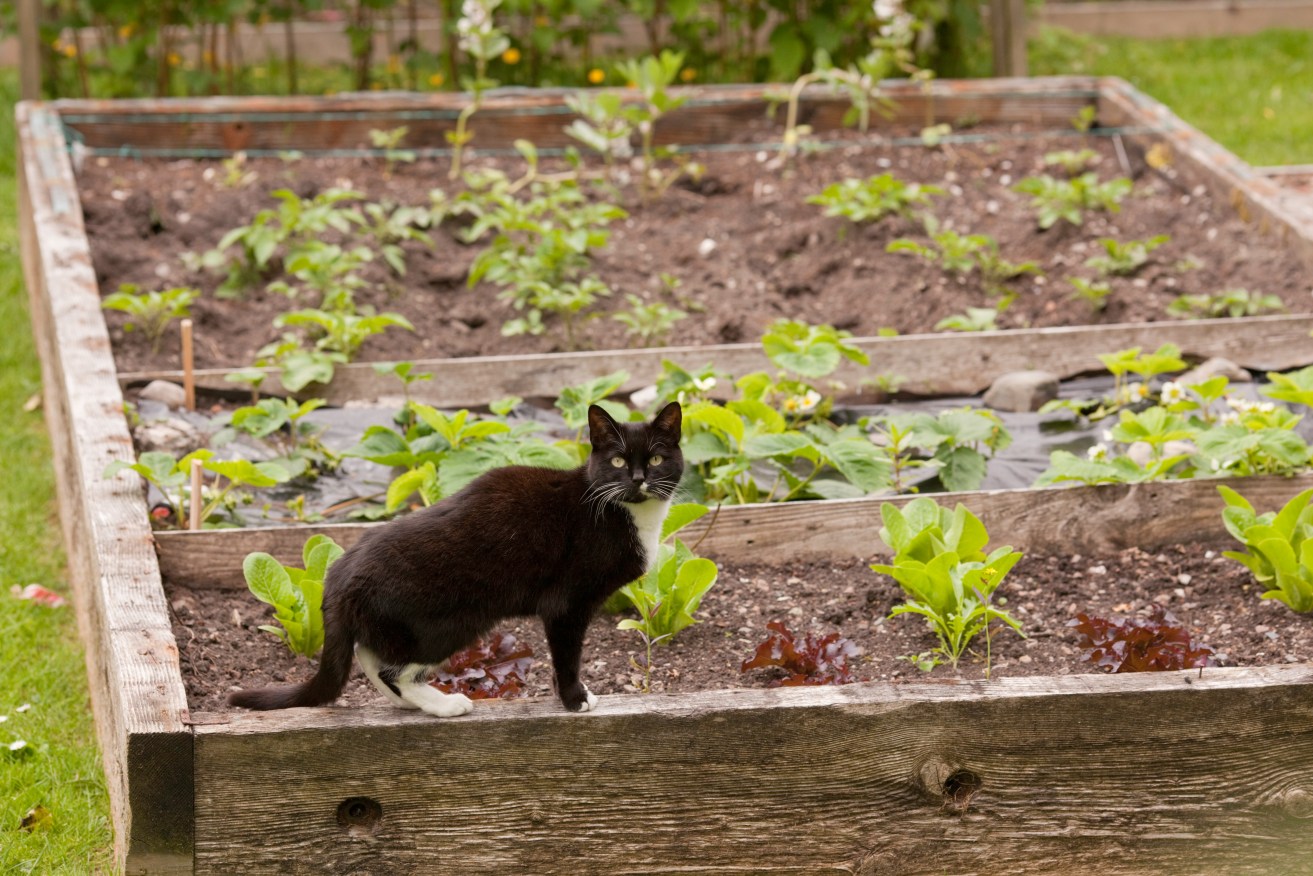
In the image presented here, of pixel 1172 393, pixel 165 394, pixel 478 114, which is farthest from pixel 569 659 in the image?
pixel 478 114

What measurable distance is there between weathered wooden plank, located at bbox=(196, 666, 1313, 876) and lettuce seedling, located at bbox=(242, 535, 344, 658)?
61 cm

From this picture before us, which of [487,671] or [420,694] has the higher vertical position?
[420,694]

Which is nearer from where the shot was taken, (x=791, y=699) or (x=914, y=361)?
(x=791, y=699)

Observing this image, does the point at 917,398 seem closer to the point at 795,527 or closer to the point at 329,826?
the point at 795,527

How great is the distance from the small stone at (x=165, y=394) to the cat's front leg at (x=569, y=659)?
7.86 ft

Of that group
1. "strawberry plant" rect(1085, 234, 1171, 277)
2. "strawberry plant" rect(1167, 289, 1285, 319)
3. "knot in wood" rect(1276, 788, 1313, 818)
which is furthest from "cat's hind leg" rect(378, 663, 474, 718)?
"strawberry plant" rect(1085, 234, 1171, 277)

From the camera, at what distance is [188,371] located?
4574 millimetres

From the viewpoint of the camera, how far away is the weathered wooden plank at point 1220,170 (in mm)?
5969

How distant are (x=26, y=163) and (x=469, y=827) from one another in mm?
5333

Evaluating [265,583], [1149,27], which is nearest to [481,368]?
[265,583]

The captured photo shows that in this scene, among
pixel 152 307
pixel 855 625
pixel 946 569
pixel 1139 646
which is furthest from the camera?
pixel 152 307

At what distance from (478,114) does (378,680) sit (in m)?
5.76

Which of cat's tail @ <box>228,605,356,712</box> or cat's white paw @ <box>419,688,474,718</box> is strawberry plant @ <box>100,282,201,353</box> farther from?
cat's white paw @ <box>419,688,474,718</box>

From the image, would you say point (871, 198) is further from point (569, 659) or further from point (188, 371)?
point (569, 659)
